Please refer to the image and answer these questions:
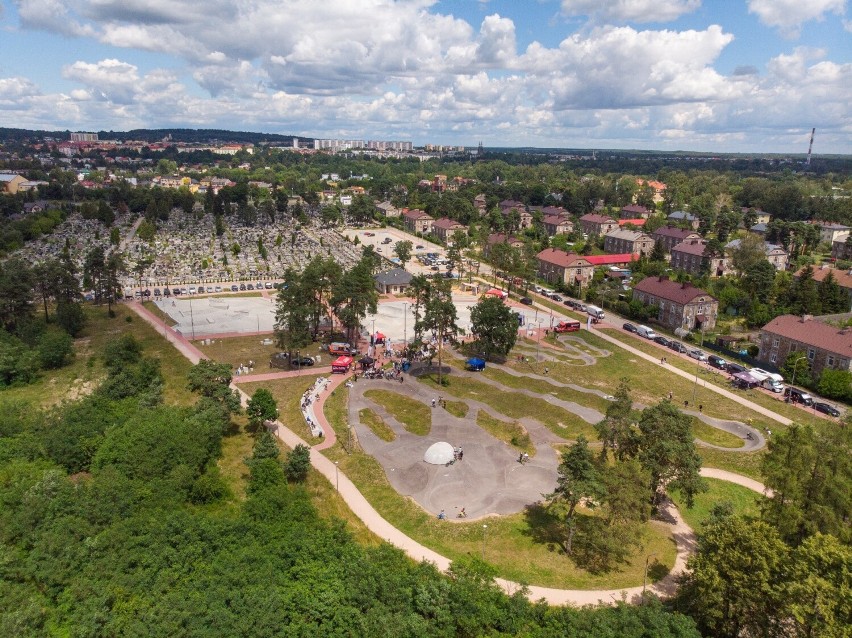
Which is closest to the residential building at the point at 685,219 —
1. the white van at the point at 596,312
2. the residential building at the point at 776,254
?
the residential building at the point at 776,254

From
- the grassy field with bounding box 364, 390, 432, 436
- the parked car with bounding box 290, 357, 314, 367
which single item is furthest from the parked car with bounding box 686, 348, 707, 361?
the parked car with bounding box 290, 357, 314, 367

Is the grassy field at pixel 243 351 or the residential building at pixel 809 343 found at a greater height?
the residential building at pixel 809 343

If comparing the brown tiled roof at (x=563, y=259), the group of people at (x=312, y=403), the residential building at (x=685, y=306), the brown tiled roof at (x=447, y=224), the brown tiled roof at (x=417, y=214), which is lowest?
the group of people at (x=312, y=403)

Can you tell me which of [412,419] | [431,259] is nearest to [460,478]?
[412,419]

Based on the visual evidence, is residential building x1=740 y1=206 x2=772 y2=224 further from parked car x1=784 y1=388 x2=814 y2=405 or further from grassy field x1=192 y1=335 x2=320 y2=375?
grassy field x1=192 y1=335 x2=320 y2=375

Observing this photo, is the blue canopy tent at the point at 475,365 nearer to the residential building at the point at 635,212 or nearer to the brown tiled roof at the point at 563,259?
the brown tiled roof at the point at 563,259

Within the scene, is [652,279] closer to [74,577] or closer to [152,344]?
[152,344]

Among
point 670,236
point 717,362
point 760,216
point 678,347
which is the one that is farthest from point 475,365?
point 760,216
